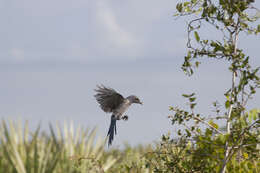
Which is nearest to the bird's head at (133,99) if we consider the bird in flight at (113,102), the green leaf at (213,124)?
the bird in flight at (113,102)

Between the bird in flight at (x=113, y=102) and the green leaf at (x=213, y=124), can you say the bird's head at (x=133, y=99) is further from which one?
the green leaf at (x=213, y=124)

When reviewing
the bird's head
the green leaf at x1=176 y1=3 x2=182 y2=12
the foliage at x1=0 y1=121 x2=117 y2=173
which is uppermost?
the green leaf at x1=176 y1=3 x2=182 y2=12

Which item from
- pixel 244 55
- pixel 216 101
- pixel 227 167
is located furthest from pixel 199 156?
pixel 244 55

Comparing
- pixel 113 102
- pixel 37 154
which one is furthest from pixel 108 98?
pixel 37 154

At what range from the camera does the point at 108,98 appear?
8070 mm

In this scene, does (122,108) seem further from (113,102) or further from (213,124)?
(213,124)

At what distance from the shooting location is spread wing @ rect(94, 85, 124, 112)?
7965 mm

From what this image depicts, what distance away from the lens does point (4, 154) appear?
6.16 metres

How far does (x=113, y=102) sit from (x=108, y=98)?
0.69 feet

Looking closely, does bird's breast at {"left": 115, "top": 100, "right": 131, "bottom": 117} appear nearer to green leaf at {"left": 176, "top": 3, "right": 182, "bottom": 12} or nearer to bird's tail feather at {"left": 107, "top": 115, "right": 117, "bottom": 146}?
bird's tail feather at {"left": 107, "top": 115, "right": 117, "bottom": 146}

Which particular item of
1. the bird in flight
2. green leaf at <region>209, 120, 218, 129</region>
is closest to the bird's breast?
the bird in flight

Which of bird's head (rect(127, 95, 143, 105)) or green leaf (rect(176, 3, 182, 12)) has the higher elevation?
green leaf (rect(176, 3, 182, 12))

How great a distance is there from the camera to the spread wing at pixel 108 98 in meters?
7.96

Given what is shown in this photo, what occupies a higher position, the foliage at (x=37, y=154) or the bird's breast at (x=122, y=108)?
the bird's breast at (x=122, y=108)
